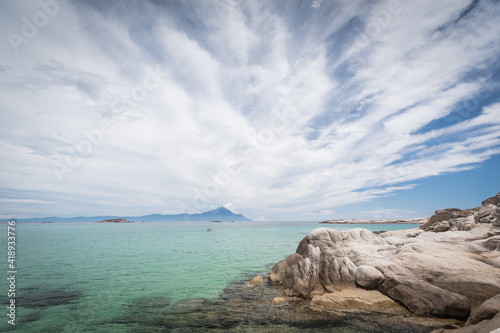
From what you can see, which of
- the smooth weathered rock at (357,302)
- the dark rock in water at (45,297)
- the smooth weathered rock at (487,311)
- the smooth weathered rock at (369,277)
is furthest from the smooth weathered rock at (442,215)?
the dark rock in water at (45,297)

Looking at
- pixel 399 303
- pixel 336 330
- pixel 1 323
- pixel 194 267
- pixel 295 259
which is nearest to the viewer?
pixel 336 330

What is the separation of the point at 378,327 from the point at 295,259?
27.9ft

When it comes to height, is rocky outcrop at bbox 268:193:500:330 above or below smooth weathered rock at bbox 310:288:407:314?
above

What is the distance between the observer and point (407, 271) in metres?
13.7

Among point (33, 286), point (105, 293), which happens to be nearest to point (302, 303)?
point (105, 293)

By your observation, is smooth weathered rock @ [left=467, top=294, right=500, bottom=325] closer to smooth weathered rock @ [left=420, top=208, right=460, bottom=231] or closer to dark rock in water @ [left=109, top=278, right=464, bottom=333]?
dark rock in water @ [left=109, top=278, right=464, bottom=333]

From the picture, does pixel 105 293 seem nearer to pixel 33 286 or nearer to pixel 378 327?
pixel 33 286

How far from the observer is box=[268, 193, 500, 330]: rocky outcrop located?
→ 37.6 feet

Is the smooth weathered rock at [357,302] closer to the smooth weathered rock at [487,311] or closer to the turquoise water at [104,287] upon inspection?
the smooth weathered rock at [487,311]

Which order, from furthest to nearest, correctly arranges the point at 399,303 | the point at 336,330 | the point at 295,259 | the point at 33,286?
the point at 295,259, the point at 33,286, the point at 399,303, the point at 336,330

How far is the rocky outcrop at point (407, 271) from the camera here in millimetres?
11445

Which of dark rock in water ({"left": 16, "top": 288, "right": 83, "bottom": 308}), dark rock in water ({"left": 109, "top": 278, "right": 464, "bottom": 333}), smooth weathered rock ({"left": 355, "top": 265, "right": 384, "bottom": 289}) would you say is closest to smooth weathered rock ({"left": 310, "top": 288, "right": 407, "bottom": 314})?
smooth weathered rock ({"left": 355, "top": 265, "right": 384, "bottom": 289})

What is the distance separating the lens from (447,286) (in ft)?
39.3

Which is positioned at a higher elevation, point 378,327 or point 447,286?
point 447,286
